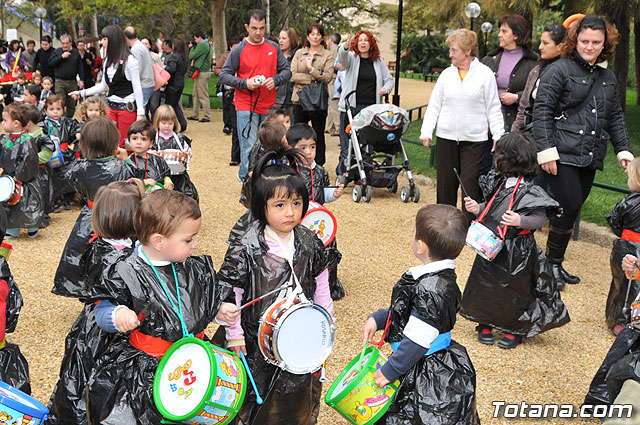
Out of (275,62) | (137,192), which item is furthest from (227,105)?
(137,192)

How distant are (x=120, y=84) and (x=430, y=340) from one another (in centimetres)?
585

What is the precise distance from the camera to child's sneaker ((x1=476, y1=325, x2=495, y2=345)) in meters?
4.43

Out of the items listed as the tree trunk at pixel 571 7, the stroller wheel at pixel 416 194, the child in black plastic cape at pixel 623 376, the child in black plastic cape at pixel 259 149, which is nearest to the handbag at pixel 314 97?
the stroller wheel at pixel 416 194

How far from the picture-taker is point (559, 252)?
17.9ft

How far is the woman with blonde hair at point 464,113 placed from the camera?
5.82 meters

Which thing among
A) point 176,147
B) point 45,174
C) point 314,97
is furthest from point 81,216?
point 314,97

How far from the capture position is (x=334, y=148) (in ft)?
38.2

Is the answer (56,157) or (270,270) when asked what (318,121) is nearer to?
(56,157)

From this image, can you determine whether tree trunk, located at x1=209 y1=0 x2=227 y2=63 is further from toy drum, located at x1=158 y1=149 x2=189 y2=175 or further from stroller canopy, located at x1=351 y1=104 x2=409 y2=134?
toy drum, located at x1=158 y1=149 x2=189 y2=175

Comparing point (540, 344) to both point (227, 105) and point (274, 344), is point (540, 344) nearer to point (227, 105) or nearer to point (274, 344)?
point (274, 344)

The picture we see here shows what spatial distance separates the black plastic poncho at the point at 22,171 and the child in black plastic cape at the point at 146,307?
4185mm

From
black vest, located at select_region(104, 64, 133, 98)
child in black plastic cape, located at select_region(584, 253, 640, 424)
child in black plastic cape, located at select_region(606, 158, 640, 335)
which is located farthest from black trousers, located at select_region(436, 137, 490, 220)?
black vest, located at select_region(104, 64, 133, 98)

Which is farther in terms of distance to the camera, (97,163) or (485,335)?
(97,163)

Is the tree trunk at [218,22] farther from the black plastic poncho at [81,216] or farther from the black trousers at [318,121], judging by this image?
the black plastic poncho at [81,216]
